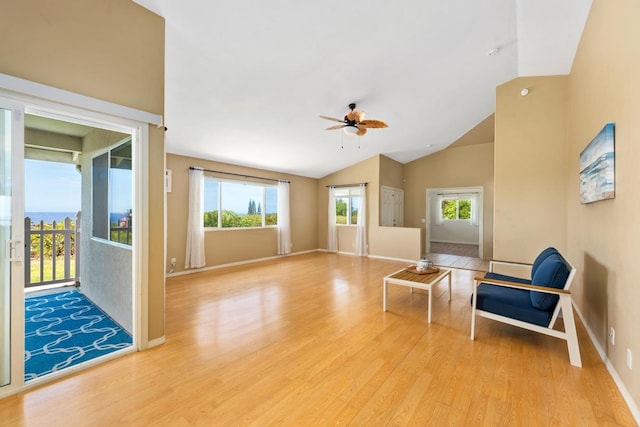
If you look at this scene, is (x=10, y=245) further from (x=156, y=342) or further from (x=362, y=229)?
(x=362, y=229)

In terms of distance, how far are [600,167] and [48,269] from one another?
7166 mm

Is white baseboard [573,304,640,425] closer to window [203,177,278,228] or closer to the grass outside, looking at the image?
window [203,177,278,228]

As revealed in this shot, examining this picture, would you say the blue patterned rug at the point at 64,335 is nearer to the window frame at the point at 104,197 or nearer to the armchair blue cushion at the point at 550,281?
the window frame at the point at 104,197

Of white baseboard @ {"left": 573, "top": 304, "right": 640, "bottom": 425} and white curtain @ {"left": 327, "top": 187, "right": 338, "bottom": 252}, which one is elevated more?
white curtain @ {"left": 327, "top": 187, "right": 338, "bottom": 252}

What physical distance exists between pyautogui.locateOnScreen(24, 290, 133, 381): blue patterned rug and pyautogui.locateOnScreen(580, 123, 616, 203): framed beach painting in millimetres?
4319

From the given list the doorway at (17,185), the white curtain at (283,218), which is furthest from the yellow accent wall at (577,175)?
the white curtain at (283,218)

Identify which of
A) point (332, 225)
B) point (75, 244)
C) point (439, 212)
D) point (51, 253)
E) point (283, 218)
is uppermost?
point (439, 212)

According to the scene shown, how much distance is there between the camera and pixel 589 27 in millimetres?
2713

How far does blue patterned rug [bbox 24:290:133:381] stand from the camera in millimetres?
2213

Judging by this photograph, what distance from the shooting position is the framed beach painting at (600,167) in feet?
6.63

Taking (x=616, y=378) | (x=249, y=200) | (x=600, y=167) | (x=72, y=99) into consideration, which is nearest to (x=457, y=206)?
(x=249, y=200)

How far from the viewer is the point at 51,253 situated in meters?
4.29

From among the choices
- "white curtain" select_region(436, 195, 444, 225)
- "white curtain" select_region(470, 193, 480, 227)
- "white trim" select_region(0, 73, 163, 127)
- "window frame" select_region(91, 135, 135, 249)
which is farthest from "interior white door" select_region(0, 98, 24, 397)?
"white curtain" select_region(436, 195, 444, 225)

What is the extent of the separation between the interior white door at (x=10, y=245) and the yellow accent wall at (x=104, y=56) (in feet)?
1.22
